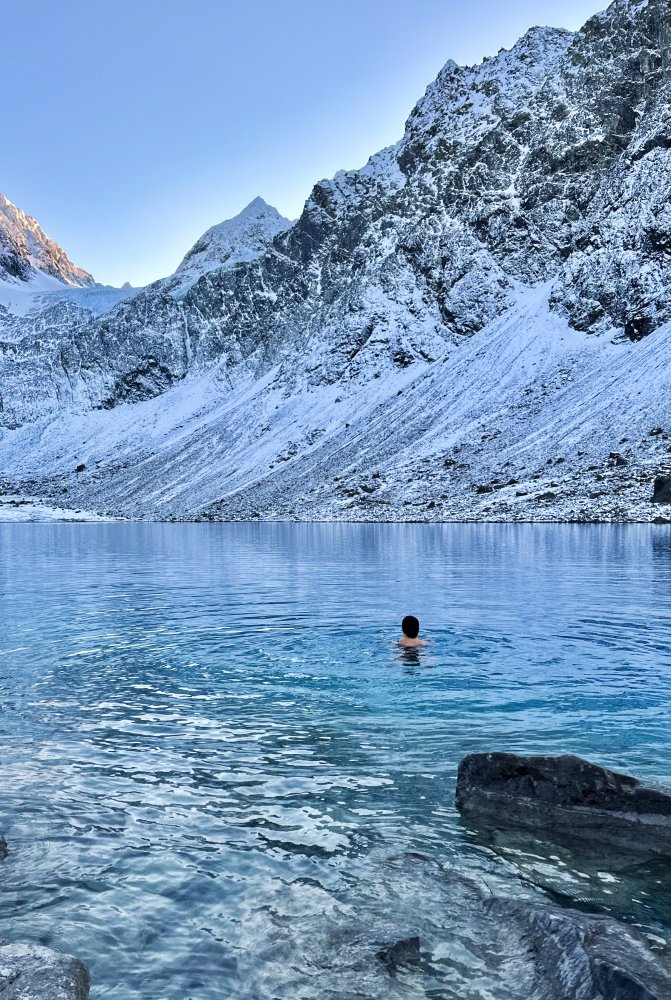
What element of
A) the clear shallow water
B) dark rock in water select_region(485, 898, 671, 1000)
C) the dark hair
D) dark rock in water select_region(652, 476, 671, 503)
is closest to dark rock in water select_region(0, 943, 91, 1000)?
the clear shallow water

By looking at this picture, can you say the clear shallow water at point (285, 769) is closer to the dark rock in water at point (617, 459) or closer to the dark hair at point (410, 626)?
the dark hair at point (410, 626)

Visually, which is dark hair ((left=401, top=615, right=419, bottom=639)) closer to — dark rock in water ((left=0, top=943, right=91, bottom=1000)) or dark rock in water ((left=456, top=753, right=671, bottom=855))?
dark rock in water ((left=456, top=753, right=671, bottom=855))

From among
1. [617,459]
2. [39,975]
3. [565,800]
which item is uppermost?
[617,459]

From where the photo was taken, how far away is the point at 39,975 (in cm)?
576

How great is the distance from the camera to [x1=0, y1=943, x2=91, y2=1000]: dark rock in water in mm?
5543

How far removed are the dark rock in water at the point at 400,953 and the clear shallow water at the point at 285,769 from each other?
12 centimetres

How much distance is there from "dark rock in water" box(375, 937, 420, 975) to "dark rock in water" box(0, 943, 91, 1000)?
243cm

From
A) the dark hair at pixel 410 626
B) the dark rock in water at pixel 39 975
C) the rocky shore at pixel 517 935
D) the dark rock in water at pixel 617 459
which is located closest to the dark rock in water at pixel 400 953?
the rocky shore at pixel 517 935

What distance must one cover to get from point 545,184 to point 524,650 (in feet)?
647

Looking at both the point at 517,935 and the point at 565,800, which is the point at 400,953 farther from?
the point at 565,800

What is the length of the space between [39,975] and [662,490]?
4074 inches

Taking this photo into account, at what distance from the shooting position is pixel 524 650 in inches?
830

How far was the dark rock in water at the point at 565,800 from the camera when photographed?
877 centimetres

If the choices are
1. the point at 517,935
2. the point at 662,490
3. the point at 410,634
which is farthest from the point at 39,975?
the point at 662,490
